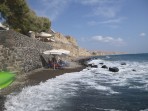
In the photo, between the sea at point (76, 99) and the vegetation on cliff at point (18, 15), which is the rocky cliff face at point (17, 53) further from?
the sea at point (76, 99)

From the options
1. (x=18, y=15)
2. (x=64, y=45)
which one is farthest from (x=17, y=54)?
(x=64, y=45)

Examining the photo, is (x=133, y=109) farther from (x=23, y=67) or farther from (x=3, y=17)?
(x=3, y=17)

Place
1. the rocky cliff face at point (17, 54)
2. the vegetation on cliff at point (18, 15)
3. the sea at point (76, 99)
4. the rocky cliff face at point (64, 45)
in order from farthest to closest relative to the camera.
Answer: the rocky cliff face at point (64, 45) → the vegetation on cliff at point (18, 15) → the rocky cliff face at point (17, 54) → the sea at point (76, 99)

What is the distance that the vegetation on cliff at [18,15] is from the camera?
29.5 meters

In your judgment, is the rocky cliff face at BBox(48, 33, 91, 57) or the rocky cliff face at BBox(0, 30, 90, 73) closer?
the rocky cliff face at BBox(0, 30, 90, 73)

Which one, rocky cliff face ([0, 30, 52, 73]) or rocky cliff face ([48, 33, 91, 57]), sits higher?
rocky cliff face ([48, 33, 91, 57])

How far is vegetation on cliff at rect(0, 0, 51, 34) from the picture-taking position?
29.5m

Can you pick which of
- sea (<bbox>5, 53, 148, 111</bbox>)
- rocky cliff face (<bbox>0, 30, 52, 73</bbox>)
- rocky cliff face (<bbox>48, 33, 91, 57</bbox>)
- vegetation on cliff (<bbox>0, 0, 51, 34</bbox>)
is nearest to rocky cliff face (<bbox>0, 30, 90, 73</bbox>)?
rocky cliff face (<bbox>0, 30, 52, 73</bbox>)

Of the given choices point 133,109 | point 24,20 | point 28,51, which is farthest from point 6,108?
point 24,20

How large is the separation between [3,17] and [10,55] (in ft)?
37.7

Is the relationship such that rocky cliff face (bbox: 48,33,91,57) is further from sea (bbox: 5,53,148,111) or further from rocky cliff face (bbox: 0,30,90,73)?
sea (bbox: 5,53,148,111)

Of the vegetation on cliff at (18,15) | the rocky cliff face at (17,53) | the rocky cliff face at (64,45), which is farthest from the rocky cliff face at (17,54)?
the rocky cliff face at (64,45)

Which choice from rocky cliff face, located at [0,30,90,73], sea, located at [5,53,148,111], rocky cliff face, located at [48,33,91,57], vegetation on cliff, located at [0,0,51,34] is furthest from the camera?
rocky cliff face, located at [48,33,91,57]

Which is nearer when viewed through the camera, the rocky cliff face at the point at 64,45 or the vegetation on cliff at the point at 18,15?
the vegetation on cliff at the point at 18,15
